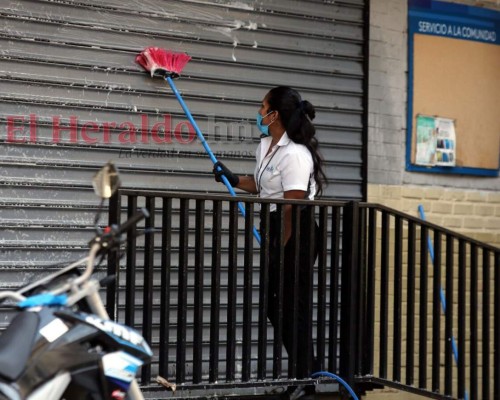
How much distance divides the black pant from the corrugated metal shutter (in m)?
1.55

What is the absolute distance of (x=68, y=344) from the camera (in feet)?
12.9

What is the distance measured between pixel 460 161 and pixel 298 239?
3.54m

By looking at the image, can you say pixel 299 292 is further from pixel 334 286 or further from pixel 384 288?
pixel 384 288

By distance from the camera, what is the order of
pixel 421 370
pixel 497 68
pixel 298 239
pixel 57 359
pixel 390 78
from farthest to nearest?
1. pixel 497 68
2. pixel 390 78
3. pixel 421 370
4. pixel 298 239
5. pixel 57 359

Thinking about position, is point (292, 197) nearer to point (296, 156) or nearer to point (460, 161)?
point (296, 156)

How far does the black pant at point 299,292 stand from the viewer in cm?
665

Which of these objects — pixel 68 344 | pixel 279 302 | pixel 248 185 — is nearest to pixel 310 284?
pixel 279 302

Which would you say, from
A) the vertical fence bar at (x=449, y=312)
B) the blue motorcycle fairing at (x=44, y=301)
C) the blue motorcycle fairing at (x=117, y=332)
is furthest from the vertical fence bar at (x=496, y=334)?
the blue motorcycle fairing at (x=44, y=301)

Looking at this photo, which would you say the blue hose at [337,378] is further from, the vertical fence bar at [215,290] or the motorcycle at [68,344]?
the motorcycle at [68,344]

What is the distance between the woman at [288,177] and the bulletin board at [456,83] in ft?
7.79

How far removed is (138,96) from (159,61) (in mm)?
319

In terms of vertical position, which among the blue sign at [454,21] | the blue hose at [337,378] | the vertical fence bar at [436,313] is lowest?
the blue hose at [337,378]

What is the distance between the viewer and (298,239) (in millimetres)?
6621

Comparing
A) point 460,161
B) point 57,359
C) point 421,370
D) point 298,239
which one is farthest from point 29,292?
point 460,161
